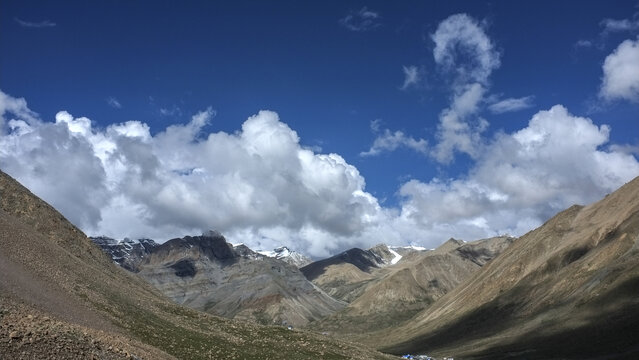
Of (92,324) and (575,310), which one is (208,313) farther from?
(575,310)

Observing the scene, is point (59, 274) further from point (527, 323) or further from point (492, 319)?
point (492, 319)

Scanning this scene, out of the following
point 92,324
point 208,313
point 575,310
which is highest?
point 575,310

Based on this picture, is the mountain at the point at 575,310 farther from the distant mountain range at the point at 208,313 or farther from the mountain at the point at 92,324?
the mountain at the point at 92,324

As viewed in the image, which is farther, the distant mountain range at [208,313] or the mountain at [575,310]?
the mountain at [575,310]

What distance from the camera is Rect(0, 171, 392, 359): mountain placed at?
1129 inches

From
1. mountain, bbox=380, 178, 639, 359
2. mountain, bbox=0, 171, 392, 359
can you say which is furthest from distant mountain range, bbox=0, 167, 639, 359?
mountain, bbox=380, 178, 639, 359

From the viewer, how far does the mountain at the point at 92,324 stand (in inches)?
1129

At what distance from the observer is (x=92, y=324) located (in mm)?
53781

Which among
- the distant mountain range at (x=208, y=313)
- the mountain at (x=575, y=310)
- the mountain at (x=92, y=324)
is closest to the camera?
the mountain at (x=92, y=324)

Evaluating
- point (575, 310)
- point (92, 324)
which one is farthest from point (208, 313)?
point (575, 310)

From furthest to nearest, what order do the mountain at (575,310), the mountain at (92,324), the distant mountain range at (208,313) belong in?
the mountain at (575,310), the distant mountain range at (208,313), the mountain at (92,324)

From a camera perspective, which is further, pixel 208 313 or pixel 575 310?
pixel 575 310

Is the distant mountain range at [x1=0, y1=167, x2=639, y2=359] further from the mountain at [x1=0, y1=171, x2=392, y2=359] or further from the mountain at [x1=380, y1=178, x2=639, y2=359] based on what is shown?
the mountain at [x1=380, y1=178, x2=639, y2=359]

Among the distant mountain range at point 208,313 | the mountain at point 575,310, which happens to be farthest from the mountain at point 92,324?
the mountain at point 575,310
